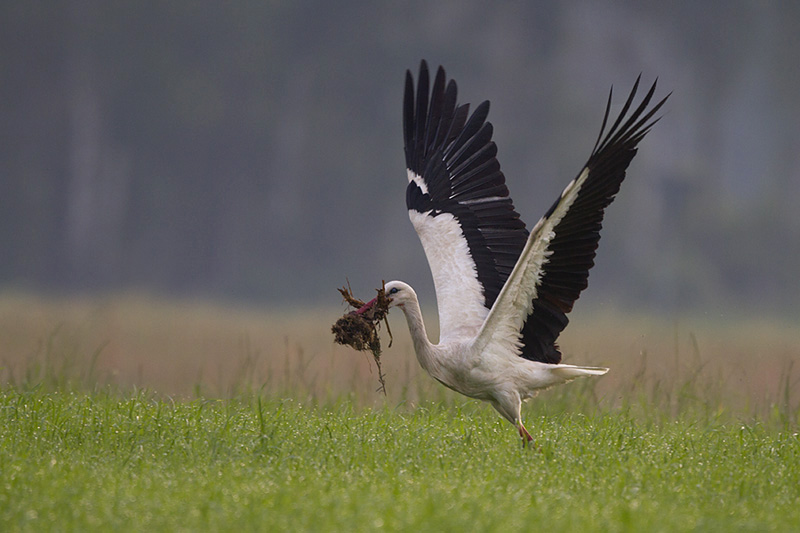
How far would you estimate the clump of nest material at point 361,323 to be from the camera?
273 inches

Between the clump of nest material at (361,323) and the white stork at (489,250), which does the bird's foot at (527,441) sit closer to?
the white stork at (489,250)

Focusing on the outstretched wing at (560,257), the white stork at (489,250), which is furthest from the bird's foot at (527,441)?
the outstretched wing at (560,257)

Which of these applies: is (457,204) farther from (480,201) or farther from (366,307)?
(366,307)

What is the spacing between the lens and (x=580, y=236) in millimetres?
6316

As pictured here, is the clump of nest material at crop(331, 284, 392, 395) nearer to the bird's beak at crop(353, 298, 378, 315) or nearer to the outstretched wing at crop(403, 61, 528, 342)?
the bird's beak at crop(353, 298, 378, 315)

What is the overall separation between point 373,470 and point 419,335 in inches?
50.5

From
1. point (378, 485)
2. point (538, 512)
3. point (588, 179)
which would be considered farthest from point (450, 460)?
point (588, 179)

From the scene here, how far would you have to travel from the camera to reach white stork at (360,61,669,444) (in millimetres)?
6102

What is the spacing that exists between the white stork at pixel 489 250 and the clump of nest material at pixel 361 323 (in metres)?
0.18

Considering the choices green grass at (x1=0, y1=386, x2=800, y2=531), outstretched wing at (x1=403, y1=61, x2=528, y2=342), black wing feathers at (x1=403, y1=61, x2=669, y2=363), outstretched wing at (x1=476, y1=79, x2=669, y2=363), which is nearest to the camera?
green grass at (x1=0, y1=386, x2=800, y2=531)

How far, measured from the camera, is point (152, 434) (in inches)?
269

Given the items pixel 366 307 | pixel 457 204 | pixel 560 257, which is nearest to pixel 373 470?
pixel 366 307

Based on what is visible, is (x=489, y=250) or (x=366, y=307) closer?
(x=366, y=307)

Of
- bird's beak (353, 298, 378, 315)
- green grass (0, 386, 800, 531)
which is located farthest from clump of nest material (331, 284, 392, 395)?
green grass (0, 386, 800, 531)
